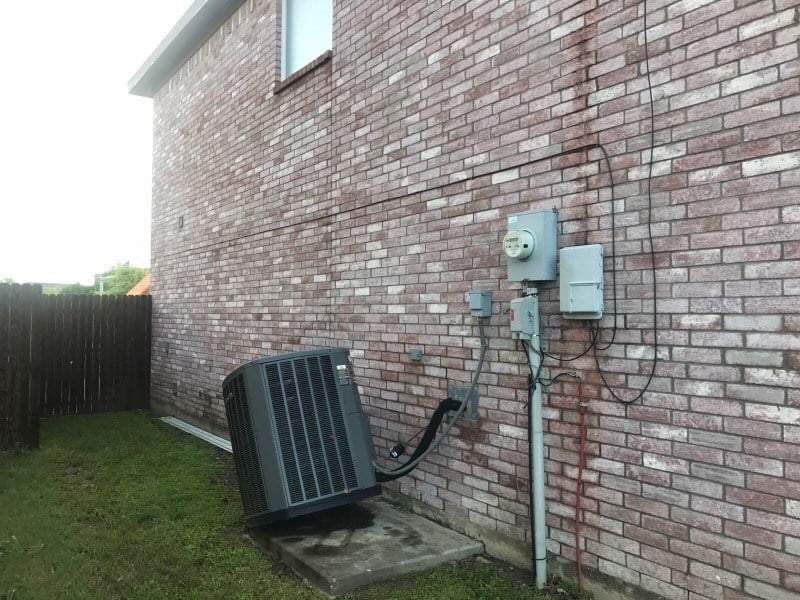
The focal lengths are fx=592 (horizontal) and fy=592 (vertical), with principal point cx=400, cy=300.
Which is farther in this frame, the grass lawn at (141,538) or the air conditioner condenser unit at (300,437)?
the air conditioner condenser unit at (300,437)

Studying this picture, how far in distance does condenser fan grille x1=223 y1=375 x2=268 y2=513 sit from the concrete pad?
0.91 feet

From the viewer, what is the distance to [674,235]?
9.02 feet

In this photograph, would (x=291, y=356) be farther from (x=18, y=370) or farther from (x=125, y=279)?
(x=125, y=279)

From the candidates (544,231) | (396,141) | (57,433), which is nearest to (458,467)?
(544,231)

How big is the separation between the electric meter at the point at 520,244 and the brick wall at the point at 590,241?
0.79 ft

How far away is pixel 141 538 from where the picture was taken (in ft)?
13.1

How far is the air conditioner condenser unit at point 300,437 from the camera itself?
361cm

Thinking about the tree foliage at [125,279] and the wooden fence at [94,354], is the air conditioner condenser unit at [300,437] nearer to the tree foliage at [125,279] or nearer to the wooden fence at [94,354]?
the wooden fence at [94,354]

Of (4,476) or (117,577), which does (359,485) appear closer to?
(117,577)

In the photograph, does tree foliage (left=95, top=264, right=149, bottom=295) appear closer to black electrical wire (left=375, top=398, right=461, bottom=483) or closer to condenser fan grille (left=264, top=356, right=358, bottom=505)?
condenser fan grille (left=264, top=356, right=358, bottom=505)

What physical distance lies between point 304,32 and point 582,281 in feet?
15.1

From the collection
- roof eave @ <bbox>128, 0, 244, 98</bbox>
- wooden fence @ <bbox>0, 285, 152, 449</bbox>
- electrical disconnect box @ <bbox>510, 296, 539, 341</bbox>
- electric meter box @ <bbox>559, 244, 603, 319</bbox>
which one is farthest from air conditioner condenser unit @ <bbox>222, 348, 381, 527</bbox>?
wooden fence @ <bbox>0, 285, 152, 449</bbox>

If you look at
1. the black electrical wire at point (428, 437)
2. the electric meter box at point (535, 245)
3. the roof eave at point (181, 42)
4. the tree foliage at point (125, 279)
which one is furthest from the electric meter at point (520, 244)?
the tree foliage at point (125, 279)

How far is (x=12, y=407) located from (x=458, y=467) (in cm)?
522
